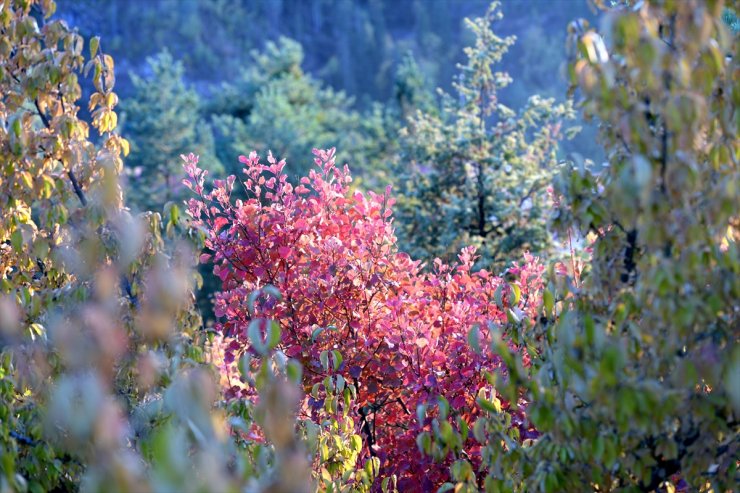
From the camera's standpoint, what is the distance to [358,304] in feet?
12.5

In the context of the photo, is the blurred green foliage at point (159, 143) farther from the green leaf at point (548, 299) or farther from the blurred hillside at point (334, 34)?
the green leaf at point (548, 299)

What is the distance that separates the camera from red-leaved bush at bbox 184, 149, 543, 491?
11.4 ft

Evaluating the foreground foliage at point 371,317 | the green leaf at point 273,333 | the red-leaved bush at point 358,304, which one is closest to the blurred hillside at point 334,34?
the red-leaved bush at point 358,304

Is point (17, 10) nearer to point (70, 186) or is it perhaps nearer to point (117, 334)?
point (70, 186)

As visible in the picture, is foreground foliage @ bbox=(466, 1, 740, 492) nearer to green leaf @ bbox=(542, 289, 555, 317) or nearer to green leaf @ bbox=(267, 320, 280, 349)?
green leaf @ bbox=(542, 289, 555, 317)

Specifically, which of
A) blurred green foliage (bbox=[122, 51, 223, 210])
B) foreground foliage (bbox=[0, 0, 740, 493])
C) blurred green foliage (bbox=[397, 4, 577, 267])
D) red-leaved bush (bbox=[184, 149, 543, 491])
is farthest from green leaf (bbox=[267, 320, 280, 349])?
blurred green foliage (bbox=[122, 51, 223, 210])

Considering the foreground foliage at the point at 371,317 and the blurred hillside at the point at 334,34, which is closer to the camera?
the foreground foliage at the point at 371,317

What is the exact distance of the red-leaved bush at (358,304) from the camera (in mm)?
3488

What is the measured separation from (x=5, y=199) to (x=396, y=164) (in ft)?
25.4

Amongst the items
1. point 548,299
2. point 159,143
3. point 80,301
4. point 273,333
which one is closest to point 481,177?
point 548,299

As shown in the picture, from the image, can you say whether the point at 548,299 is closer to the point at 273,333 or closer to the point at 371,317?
the point at 273,333

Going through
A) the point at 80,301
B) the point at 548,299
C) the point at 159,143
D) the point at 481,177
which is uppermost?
the point at 159,143

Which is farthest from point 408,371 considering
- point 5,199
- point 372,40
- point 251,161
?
point 372,40

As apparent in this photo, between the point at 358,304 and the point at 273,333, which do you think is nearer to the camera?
the point at 273,333
